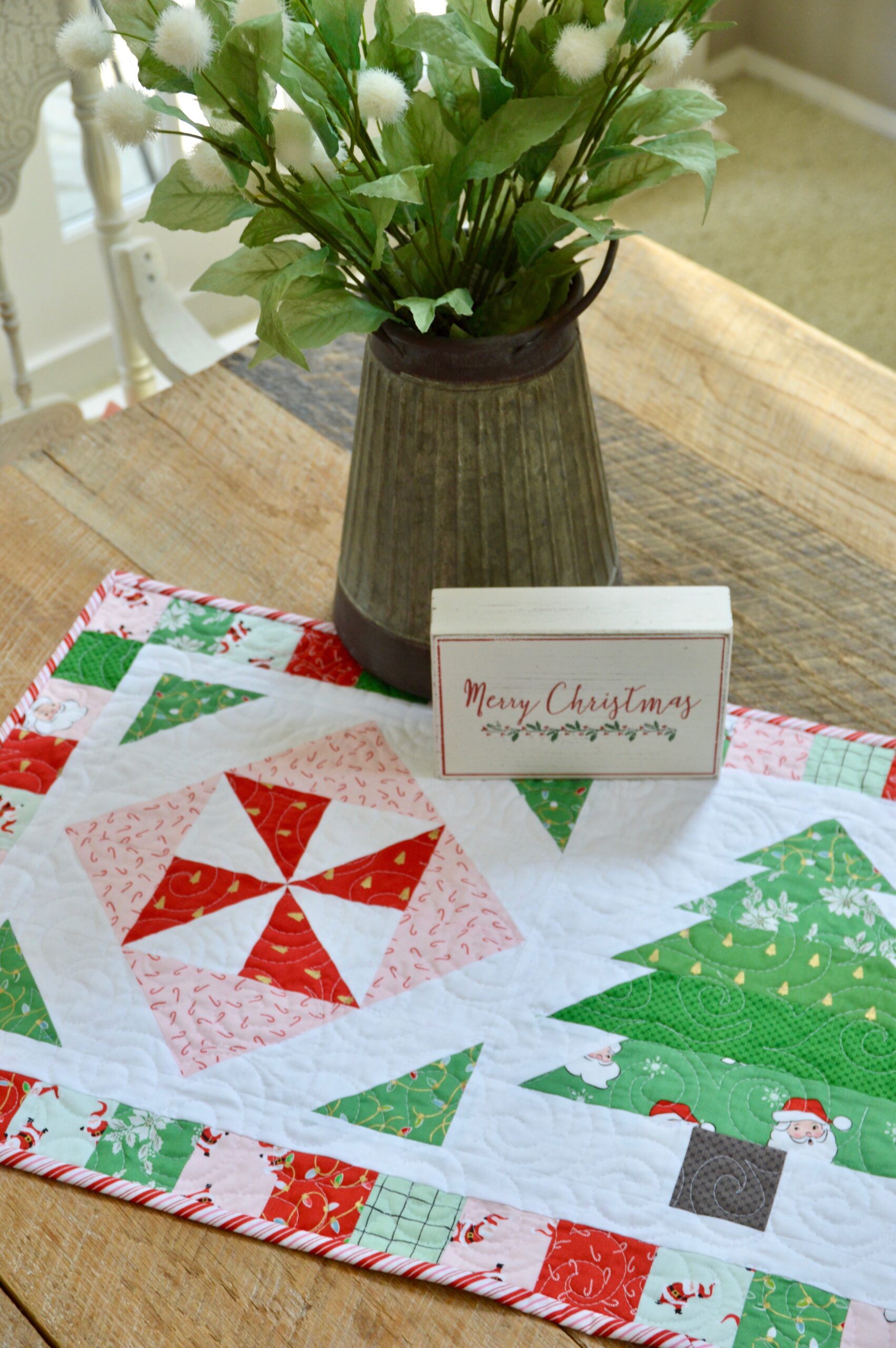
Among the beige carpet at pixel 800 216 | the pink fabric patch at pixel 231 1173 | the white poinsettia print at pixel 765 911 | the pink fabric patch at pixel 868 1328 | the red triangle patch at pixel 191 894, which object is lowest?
the beige carpet at pixel 800 216

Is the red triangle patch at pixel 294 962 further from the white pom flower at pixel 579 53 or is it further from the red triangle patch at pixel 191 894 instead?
the white pom flower at pixel 579 53

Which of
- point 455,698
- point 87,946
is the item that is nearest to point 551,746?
point 455,698

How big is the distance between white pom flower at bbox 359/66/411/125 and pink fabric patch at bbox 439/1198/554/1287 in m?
0.53

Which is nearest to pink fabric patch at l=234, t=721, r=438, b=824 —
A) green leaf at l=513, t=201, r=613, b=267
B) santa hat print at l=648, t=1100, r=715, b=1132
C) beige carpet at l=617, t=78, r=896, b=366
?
santa hat print at l=648, t=1100, r=715, b=1132

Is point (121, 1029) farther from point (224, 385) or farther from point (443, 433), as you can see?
point (224, 385)

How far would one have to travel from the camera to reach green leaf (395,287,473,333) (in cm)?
63

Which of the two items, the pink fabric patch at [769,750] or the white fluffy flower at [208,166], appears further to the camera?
the pink fabric patch at [769,750]

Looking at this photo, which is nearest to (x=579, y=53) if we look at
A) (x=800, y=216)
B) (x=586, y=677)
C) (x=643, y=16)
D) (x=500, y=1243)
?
(x=643, y=16)

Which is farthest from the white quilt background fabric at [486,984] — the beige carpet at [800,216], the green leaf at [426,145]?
the beige carpet at [800,216]

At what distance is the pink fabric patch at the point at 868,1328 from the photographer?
61cm

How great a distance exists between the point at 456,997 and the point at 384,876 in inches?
3.7

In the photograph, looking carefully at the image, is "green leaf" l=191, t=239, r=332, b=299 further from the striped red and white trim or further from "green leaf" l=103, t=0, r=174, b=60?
the striped red and white trim

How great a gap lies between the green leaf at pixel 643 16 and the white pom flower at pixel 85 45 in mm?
240

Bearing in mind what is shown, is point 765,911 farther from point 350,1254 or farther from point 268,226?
point 268,226
